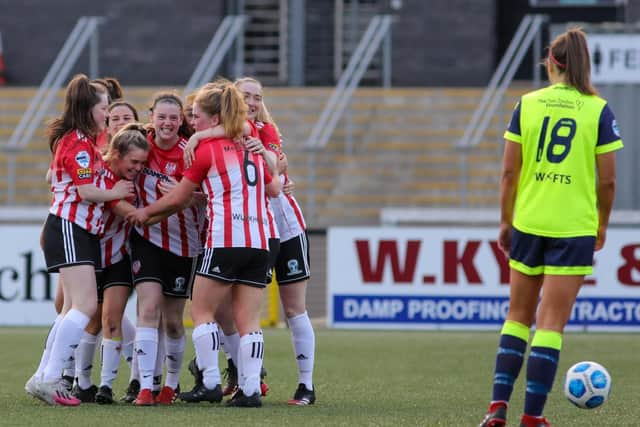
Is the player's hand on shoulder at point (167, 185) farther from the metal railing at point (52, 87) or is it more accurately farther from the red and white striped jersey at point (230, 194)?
the metal railing at point (52, 87)

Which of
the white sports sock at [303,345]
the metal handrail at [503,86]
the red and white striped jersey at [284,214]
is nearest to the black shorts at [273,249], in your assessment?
the red and white striped jersey at [284,214]

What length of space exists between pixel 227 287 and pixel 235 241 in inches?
10.9

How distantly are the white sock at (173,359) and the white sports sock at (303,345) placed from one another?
2.27 feet

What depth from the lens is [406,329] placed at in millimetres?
16562

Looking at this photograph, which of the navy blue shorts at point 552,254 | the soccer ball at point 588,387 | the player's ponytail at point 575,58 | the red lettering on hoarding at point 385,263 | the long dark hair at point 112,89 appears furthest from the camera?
the red lettering on hoarding at point 385,263

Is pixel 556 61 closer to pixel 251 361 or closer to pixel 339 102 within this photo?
pixel 251 361

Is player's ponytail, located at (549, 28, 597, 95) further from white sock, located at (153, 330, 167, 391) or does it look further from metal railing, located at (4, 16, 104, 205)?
metal railing, located at (4, 16, 104, 205)

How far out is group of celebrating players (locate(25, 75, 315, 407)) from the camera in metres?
7.77

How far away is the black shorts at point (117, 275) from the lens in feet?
27.4

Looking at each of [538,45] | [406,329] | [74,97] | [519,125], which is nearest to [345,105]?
[538,45]

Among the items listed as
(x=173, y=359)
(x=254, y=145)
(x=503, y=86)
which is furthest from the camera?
(x=503, y=86)

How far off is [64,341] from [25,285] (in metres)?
9.09

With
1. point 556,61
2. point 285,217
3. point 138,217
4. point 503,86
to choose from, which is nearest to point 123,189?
point 138,217

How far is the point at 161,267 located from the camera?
8.23m
